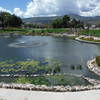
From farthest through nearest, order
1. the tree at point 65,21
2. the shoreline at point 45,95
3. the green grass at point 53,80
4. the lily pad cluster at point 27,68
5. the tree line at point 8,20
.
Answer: the tree at point 65,21 → the tree line at point 8,20 → the lily pad cluster at point 27,68 → the green grass at point 53,80 → the shoreline at point 45,95

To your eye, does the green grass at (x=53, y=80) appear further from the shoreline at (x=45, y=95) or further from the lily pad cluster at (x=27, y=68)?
the shoreline at (x=45, y=95)

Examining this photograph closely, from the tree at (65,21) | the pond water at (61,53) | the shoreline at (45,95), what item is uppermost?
the tree at (65,21)

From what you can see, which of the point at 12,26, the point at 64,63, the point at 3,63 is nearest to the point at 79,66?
the point at 64,63

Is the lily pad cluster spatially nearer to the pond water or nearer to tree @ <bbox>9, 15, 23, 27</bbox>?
the pond water

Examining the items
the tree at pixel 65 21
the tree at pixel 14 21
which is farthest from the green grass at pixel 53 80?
the tree at pixel 65 21

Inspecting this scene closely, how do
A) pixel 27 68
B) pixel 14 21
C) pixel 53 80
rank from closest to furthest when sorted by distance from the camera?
pixel 53 80, pixel 27 68, pixel 14 21

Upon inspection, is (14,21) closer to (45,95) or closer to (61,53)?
(61,53)

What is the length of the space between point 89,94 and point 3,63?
15.3m

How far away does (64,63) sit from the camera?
26.7 metres

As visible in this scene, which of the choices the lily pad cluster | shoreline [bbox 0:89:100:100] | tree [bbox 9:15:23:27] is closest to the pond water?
the lily pad cluster

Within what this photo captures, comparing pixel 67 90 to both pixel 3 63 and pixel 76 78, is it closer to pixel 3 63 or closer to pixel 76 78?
pixel 76 78

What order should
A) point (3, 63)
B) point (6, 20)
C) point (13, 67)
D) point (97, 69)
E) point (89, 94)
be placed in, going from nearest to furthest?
point (89, 94)
point (97, 69)
point (13, 67)
point (3, 63)
point (6, 20)

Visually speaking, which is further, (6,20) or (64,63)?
(6,20)

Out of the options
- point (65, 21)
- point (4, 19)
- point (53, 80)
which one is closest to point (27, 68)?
point (53, 80)
